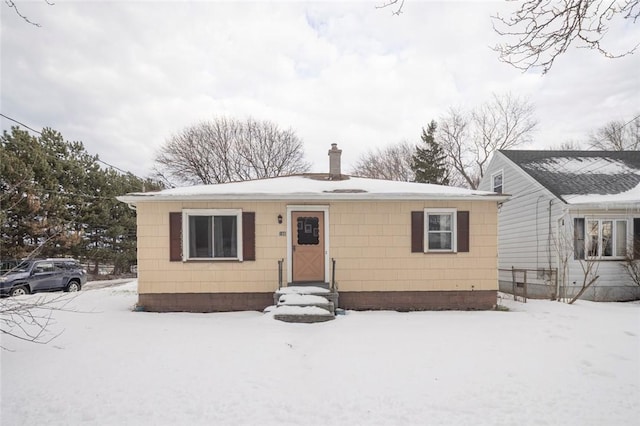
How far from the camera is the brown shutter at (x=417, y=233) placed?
846cm

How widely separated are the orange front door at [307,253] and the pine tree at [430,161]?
20.9 meters

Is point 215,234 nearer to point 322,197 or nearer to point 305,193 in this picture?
point 305,193

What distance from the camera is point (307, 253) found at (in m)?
8.52

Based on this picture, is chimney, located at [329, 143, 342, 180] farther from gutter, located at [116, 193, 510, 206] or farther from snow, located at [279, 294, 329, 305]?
snow, located at [279, 294, 329, 305]

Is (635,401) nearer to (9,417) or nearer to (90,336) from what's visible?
(9,417)

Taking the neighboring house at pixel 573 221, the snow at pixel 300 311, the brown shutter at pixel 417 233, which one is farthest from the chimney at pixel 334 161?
the neighboring house at pixel 573 221

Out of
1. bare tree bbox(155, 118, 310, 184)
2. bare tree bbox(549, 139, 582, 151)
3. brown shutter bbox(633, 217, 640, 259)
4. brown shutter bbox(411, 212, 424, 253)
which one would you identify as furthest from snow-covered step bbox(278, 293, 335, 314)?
bare tree bbox(549, 139, 582, 151)

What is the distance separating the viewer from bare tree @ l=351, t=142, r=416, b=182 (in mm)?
33000

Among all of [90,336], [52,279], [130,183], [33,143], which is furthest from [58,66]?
[130,183]

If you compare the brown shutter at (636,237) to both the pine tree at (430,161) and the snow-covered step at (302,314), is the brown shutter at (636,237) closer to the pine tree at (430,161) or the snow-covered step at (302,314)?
the snow-covered step at (302,314)

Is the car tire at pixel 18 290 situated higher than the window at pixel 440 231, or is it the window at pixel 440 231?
the window at pixel 440 231

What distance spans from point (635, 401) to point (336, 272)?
565 cm

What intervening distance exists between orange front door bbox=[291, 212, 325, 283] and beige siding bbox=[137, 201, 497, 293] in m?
0.24

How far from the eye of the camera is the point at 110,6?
8188mm
